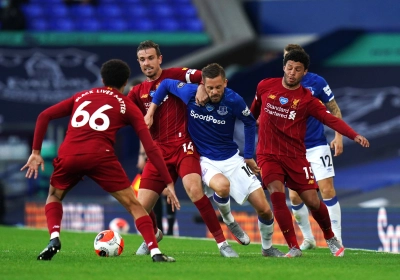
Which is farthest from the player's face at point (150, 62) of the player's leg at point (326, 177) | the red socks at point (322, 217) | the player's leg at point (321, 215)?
the player's leg at point (326, 177)

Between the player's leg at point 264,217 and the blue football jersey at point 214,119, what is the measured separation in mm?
430

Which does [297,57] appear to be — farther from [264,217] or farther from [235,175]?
[264,217]

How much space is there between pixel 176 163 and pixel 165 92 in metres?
0.73

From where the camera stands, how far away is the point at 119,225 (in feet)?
58.5

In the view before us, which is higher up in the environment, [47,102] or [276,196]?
[47,102]

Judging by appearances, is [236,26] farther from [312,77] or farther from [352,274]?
[352,274]

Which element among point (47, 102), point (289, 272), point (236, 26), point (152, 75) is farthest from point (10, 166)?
point (289, 272)

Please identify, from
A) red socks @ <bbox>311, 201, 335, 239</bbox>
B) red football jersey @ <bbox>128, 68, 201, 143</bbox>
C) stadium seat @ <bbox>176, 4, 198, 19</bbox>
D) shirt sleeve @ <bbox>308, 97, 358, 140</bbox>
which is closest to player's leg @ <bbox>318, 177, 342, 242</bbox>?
red socks @ <bbox>311, 201, 335, 239</bbox>

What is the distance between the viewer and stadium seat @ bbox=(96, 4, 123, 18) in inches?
950

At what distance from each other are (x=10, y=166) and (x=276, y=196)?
12.3m

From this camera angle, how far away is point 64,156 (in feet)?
28.9

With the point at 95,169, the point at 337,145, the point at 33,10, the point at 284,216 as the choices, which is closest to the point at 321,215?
the point at 284,216

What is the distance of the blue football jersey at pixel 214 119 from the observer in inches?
388

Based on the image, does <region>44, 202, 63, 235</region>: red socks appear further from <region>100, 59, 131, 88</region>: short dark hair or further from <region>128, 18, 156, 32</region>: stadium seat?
<region>128, 18, 156, 32</region>: stadium seat
